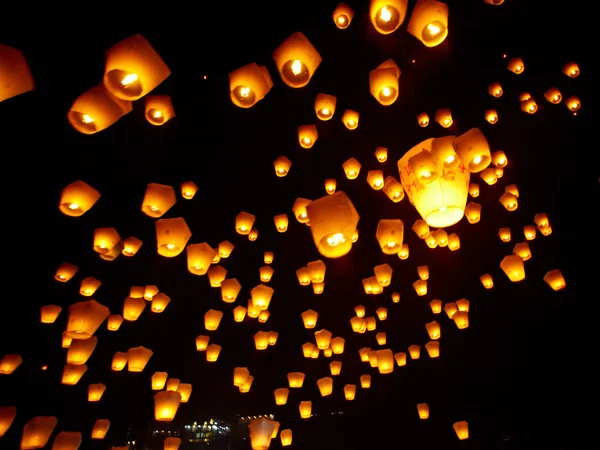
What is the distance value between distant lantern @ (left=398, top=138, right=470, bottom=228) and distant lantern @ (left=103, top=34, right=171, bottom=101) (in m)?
2.16

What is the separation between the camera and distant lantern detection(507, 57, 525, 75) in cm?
577

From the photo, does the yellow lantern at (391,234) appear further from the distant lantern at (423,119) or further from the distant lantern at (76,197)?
the distant lantern at (76,197)

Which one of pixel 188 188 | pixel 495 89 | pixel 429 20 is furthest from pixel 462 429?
pixel 429 20

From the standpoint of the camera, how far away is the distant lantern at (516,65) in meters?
5.77

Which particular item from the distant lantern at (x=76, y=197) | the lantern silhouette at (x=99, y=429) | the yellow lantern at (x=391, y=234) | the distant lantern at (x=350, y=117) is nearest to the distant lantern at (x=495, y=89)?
the distant lantern at (x=350, y=117)

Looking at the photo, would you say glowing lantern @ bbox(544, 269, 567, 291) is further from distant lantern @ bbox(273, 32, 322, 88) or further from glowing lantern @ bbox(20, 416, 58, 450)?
glowing lantern @ bbox(20, 416, 58, 450)

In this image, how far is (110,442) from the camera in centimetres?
962

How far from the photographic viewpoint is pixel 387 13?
10.3 ft

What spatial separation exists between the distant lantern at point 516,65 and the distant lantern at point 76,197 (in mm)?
6281

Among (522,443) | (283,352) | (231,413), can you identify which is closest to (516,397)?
(522,443)

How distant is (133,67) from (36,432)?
642 cm

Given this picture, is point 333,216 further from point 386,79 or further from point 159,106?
point 159,106

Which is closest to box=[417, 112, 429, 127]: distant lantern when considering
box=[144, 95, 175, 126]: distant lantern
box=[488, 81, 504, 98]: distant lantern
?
box=[488, 81, 504, 98]: distant lantern

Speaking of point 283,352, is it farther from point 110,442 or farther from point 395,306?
point 110,442
